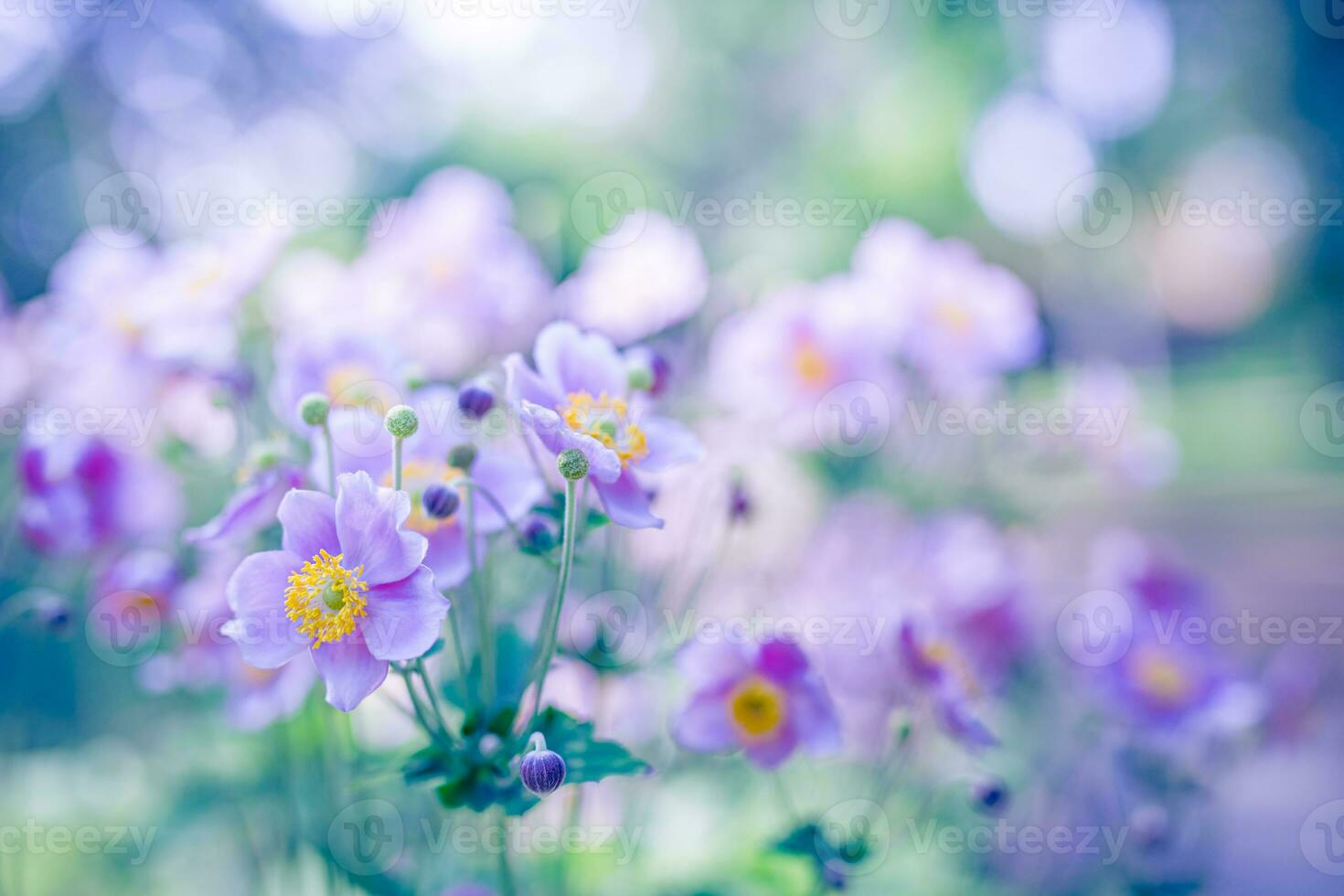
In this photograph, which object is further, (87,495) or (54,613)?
(87,495)

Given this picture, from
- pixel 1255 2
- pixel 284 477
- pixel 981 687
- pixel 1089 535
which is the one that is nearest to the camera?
pixel 284 477

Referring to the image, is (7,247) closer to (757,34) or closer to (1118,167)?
(757,34)

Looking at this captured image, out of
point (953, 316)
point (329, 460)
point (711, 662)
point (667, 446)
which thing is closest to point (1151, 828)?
point (711, 662)

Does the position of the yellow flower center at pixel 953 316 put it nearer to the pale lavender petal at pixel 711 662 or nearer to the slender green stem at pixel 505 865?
the pale lavender petal at pixel 711 662

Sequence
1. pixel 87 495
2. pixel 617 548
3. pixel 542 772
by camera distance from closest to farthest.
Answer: pixel 542 772, pixel 87 495, pixel 617 548

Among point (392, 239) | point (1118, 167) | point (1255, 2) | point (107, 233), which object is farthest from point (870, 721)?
point (1255, 2)

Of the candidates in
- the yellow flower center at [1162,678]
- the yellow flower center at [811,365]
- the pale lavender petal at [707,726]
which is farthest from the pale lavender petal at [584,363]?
the yellow flower center at [1162,678]

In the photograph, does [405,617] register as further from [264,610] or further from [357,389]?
[357,389]

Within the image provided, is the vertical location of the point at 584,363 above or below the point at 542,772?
above
